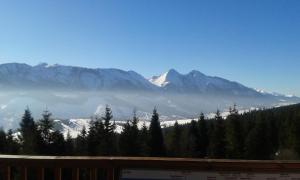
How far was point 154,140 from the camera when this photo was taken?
65.8 meters

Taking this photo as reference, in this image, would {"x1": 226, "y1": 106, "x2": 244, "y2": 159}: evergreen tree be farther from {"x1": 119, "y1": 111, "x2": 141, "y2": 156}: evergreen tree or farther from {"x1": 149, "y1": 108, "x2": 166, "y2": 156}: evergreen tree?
{"x1": 119, "y1": 111, "x2": 141, "y2": 156}: evergreen tree

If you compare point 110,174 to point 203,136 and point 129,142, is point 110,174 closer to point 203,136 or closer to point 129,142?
point 129,142

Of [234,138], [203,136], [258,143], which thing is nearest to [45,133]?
[234,138]

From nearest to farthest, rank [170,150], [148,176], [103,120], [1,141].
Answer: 1. [148,176]
2. [1,141]
3. [103,120]
4. [170,150]

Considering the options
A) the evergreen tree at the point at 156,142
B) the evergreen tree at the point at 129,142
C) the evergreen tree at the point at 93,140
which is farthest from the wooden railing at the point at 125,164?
the evergreen tree at the point at 156,142

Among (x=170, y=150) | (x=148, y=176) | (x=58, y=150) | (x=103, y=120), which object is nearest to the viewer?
(x=148, y=176)

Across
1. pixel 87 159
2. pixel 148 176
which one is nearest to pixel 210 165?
pixel 148 176

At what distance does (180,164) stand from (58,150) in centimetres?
4308

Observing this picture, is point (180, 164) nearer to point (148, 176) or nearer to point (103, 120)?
point (148, 176)

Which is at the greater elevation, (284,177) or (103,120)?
(103,120)

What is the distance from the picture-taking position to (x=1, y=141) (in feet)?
174

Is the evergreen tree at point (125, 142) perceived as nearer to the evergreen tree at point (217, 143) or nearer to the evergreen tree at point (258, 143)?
the evergreen tree at point (217, 143)

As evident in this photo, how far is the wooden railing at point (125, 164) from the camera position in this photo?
5.77m

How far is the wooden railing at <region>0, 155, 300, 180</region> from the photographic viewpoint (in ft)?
18.9
